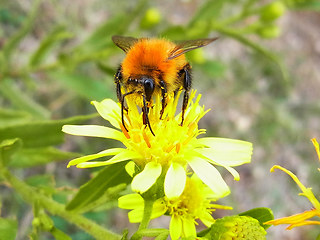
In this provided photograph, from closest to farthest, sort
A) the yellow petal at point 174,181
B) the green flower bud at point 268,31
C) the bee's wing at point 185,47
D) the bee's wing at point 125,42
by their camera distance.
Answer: the yellow petal at point 174,181 → the bee's wing at point 185,47 → the bee's wing at point 125,42 → the green flower bud at point 268,31

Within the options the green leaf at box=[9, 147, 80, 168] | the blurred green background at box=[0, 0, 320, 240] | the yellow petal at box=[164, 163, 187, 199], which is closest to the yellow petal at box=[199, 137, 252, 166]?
the yellow petal at box=[164, 163, 187, 199]

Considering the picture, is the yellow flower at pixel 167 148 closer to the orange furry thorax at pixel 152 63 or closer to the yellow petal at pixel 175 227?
the orange furry thorax at pixel 152 63

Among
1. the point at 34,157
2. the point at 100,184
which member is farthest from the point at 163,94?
the point at 34,157

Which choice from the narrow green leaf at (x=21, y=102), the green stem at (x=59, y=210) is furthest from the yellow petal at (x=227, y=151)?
the narrow green leaf at (x=21, y=102)

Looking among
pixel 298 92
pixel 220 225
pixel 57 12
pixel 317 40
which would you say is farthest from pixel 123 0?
pixel 220 225

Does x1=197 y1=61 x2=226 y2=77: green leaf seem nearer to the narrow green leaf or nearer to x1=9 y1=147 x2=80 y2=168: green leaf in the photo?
the narrow green leaf

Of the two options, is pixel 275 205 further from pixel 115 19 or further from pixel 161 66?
pixel 161 66

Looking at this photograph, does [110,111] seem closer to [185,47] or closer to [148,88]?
[148,88]
